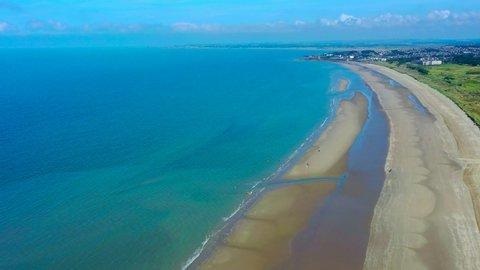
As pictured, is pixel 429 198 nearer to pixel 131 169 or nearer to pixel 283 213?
pixel 283 213

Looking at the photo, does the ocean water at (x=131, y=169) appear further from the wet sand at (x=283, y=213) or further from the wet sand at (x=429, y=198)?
the wet sand at (x=429, y=198)

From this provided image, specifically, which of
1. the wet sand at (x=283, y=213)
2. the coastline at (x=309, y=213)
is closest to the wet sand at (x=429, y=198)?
the coastline at (x=309, y=213)

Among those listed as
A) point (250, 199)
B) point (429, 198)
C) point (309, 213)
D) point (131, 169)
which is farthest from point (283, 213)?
point (131, 169)

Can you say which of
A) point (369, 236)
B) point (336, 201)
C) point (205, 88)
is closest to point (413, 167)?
→ point (336, 201)

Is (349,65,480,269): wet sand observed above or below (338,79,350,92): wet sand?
above

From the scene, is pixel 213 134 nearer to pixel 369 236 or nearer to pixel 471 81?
pixel 369 236

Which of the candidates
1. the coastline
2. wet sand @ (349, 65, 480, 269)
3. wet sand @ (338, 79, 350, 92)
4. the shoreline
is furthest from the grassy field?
the coastline

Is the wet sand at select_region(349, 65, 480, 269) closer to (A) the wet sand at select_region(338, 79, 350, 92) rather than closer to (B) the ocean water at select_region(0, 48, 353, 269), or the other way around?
(B) the ocean water at select_region(0, 48, 353, 269)
